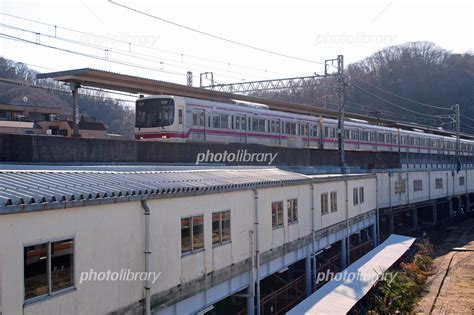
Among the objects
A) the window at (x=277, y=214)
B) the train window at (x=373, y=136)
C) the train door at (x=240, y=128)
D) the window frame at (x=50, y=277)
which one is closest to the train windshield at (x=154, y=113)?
the train door at (x=240, y=128)

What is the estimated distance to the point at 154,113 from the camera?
2306cm

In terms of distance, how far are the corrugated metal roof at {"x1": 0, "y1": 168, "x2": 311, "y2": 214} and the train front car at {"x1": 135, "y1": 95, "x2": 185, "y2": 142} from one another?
8.73m

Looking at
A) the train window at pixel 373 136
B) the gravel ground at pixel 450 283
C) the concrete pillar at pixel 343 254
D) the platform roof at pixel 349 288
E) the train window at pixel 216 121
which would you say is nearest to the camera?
the platform roof at pixel 349 288

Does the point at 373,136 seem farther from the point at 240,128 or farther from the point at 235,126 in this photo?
the point at 235,126

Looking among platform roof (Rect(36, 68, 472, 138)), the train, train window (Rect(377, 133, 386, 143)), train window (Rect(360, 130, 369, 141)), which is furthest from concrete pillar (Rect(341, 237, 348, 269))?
train window (Rect(377, 133, 386, 143))

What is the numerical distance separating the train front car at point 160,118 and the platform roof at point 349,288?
32.4 feet

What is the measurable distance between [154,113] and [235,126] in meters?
5.02

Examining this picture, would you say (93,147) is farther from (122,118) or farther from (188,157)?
(122,118)

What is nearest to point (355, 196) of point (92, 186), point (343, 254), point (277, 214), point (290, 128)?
point (343, 254)

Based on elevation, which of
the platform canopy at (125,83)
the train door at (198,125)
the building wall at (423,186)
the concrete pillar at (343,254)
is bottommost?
the concrete pillar at (343,254)

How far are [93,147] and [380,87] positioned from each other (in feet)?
290

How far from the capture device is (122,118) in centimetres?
6244

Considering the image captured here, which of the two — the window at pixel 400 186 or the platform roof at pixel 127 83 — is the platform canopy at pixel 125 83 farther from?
the window at pixel 400 186

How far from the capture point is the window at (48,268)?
7207 millimetres
